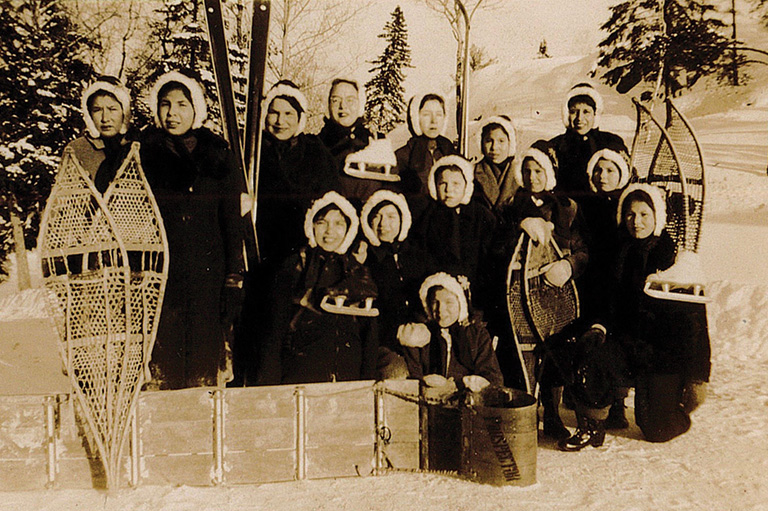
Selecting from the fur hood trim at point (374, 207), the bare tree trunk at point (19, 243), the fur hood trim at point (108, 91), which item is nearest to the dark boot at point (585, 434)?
the fur hood trim at point (374, 207)

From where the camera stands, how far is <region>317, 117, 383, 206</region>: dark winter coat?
4836 millimetres

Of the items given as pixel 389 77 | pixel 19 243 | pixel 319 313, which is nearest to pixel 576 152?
pixel 319 313

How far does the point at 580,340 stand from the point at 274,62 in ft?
29.1

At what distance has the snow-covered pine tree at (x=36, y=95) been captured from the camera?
1048 cm

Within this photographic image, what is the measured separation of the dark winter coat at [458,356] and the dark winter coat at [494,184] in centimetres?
120

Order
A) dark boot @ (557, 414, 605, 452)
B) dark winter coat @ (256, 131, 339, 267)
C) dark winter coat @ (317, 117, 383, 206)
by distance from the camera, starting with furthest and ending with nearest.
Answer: dark winter coat @ (317, 117, 383, 206) < dark winter coat @ (256, 131, 339, 267) < dark boot @ (557, 414, 605, 452)

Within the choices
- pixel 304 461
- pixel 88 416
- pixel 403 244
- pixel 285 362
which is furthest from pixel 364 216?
pixel 88 416

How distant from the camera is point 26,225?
472 inches

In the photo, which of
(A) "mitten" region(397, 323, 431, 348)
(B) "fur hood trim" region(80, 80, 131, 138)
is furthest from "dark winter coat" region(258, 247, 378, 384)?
(B) "fur hood trim" region(80, 80, 131, 138)

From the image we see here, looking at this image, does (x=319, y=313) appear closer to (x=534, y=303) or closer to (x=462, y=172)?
(x=462, y=172)

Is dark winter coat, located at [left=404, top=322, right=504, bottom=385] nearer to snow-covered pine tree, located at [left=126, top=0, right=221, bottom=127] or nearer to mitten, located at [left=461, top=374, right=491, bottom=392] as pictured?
mitten, located at [left=461, top=374, right=491, bottom=392]

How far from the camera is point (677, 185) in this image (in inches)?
197

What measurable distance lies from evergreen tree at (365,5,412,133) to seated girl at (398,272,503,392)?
4.87m

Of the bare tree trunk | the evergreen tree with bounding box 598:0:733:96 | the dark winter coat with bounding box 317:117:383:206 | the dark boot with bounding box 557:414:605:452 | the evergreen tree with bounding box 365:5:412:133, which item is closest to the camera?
the dark boot with bounding box 557:414:605:452
